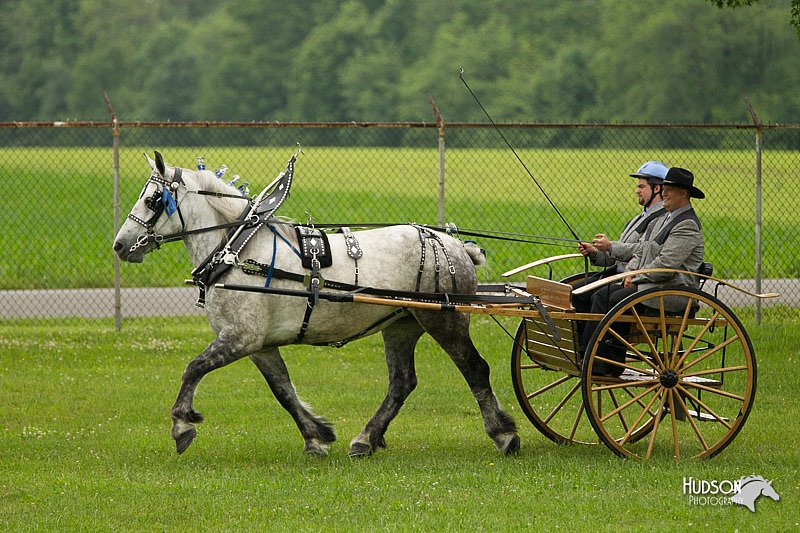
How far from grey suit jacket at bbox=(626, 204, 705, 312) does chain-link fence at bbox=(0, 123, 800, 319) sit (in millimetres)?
951

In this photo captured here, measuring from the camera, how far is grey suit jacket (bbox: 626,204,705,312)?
7438 mm

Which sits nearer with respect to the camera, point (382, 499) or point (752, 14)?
point (382, 499)

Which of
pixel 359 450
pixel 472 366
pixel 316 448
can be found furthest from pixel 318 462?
pixel 472 366

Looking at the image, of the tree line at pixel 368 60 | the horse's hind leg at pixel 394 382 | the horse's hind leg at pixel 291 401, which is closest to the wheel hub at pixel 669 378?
the horse's hind leg at pixel 394 382

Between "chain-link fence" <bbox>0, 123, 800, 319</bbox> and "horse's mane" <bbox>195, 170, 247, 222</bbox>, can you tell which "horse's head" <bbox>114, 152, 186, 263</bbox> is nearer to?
"horse's mane" <bbox>195, 170, 247, 222</bbox>

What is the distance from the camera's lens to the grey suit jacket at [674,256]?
744 cm

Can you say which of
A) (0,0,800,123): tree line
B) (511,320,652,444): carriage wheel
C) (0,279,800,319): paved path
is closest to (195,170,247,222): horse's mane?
(511,320,652,444): carriage wheel

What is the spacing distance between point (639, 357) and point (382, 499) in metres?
2.17

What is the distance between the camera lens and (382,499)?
652 centimetres

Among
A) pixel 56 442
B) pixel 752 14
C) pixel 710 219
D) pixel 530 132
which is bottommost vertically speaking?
pixel 56 442

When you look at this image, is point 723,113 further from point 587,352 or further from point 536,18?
point 587,352

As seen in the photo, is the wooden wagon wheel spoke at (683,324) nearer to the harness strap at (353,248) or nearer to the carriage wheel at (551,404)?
the carriage wheel at (551,404)

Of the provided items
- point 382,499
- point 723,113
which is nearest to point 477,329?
point 382,499

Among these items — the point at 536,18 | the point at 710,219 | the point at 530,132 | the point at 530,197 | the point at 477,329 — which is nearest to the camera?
the point at 477,329
